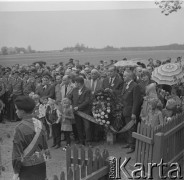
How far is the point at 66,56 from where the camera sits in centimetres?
1077

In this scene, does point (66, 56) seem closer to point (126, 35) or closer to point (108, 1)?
point (126, 35)

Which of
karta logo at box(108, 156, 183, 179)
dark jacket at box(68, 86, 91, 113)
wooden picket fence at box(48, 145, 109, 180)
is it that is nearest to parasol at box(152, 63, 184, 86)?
dark jacket at box(68, 86, 91, 113)

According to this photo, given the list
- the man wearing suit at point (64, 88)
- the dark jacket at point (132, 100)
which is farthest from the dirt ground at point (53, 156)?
→ the man wearing suit at point (64, 88)

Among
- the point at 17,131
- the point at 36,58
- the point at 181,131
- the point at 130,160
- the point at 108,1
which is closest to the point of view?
the point at 17,131

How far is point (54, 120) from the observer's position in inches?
268

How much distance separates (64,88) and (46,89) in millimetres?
606

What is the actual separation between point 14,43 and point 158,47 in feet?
15.1

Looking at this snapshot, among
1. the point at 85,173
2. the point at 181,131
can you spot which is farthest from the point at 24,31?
the point at 85,173

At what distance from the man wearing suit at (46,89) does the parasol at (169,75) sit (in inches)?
98.7

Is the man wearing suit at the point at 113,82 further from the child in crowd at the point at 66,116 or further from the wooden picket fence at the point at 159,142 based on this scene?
the wooden picket fence at the point at 159,142

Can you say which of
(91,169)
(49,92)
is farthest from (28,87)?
(91,169)

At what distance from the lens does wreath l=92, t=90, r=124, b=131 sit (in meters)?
6.74

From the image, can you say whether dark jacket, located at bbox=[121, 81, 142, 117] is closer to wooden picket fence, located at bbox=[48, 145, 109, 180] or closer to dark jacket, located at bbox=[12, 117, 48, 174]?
wooden picket fence, located at bbox=[48, 145, 109, 180]

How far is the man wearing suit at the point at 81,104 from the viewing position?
684 centimetres
